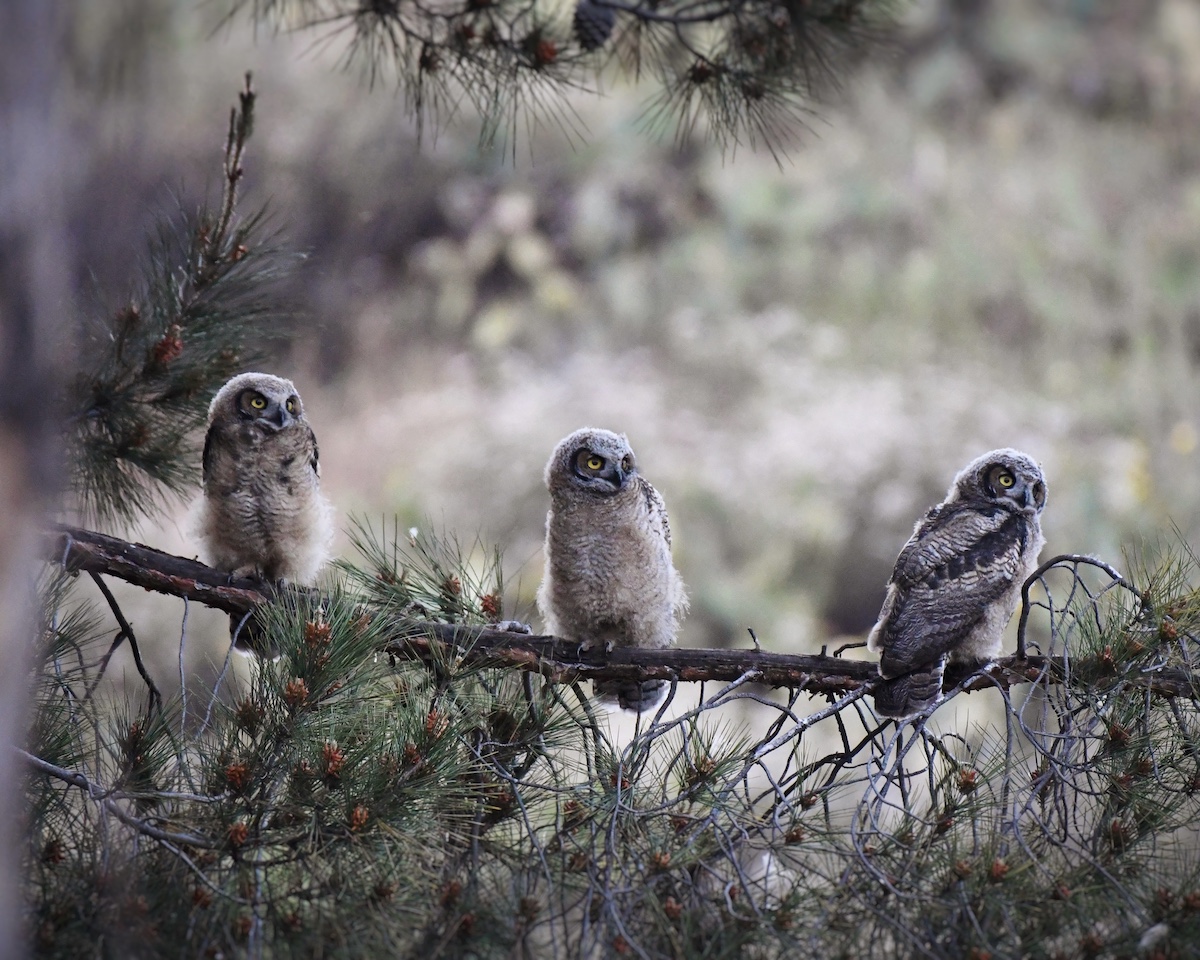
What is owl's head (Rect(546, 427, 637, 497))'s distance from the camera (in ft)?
6.64

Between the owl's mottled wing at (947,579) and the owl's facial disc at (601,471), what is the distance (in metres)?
0.49

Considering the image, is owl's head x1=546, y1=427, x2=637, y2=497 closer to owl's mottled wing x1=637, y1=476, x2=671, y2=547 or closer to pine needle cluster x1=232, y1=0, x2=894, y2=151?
owl's mottled wing x1=637, y1=476, x2=671, y2=547

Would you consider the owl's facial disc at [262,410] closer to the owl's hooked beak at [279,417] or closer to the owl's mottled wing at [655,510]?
the owl's hooked beak at [279,417]

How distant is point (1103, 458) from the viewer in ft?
16.2

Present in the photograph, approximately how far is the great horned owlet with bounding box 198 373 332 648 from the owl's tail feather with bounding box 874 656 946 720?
105 cm

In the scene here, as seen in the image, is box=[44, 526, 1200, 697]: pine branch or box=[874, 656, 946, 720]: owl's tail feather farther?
box=[874, 656, 946, 720]: owl's tail feather

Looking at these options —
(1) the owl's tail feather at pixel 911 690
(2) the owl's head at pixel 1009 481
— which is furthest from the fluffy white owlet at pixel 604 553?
A: (2) the owl's head at pixel 1009 481

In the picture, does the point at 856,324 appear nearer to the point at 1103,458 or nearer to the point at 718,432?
the point at 718,432

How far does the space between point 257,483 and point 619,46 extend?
1.08 metres

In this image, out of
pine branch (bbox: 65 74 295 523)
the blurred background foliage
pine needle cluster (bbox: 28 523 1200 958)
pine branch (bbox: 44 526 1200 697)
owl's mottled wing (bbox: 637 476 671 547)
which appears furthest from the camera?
the blurred background foliage

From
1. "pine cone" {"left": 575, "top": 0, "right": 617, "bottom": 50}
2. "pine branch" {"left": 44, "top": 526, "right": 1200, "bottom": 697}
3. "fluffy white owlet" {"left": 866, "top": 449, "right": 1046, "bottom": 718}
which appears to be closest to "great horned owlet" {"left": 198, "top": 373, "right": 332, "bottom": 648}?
"pine branch" {"left": 44, "top": 526, "right": 1200, "bottom": 697}

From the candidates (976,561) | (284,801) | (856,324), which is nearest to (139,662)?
(284,801)

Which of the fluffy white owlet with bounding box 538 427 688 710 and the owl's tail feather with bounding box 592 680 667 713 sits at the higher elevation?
the fluffy white owlet with bounding box 538 427 688 710

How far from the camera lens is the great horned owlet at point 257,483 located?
2.02 meters
